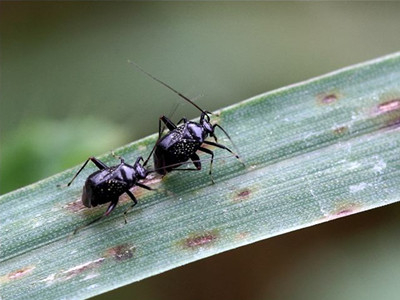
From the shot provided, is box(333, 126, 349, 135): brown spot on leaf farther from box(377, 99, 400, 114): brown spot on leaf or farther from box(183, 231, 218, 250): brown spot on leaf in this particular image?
box(183, 231, 218, 250): brown spot on leaf

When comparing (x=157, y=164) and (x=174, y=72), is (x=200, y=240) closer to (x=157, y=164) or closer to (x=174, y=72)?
(x=157, y=164)

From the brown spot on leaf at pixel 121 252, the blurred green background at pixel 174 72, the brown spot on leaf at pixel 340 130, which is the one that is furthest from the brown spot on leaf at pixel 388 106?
the brown spot on leaf at pixel 121 252

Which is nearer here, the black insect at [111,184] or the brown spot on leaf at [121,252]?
the brown spot on leaf at [121,252]


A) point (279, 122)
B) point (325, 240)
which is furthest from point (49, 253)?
point (325, 240)

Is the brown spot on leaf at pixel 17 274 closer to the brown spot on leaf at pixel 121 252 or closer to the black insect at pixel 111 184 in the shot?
the black insect at pixel 111 184

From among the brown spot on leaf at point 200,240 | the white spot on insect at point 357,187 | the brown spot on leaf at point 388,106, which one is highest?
the brown spot on leaf at point 388,106

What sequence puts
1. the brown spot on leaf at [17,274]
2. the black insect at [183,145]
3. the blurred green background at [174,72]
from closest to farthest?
the brown spot on leaf at [17,274], the black insect at [183,145], the blurred green background at [174,72]

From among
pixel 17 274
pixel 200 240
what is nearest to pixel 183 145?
pixel 200 240
